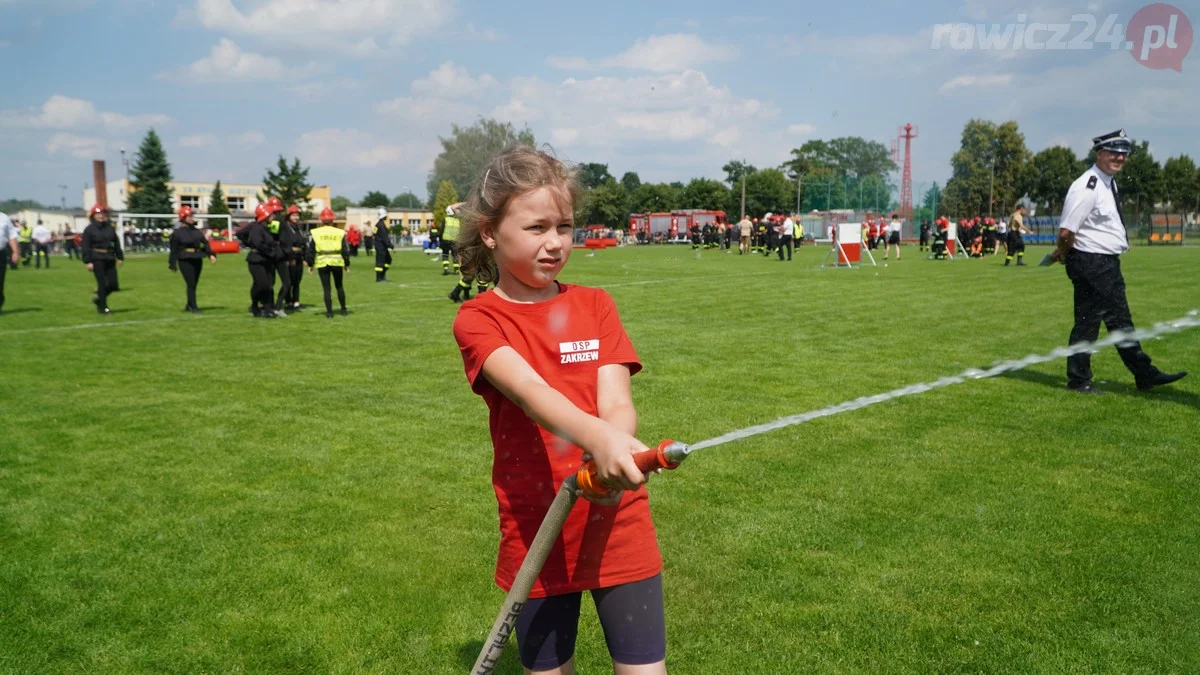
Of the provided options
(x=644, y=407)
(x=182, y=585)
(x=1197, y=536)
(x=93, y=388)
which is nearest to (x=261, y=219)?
(x=93, y=388)

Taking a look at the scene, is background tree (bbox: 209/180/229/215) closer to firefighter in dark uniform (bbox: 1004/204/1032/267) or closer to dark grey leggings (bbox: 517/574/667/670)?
firefighter in dark uniform (bbox: 1004/204/1032/267)

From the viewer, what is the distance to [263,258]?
700 inches

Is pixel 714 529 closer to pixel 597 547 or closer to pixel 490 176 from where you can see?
pixel 597 547

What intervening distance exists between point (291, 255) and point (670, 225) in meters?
80.6

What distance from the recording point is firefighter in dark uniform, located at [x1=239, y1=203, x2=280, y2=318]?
17.7m

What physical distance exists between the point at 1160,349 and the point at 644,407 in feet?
26.3

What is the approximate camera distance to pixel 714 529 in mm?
5555

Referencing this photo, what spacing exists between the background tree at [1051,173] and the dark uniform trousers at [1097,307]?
274 ft

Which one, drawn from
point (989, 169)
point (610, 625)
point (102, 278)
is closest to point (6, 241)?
point (102, 278)

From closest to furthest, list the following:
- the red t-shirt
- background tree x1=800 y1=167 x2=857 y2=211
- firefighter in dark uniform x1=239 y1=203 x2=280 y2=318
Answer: the red t-shirt
firefighter in dark uniform x1=239 y1=203 x2=280 y2=318
background tree x1=800 y1=167 x2=857 y2=211

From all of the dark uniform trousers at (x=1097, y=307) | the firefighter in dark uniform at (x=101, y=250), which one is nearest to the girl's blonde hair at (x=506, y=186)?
the dark uniform trousers at (x=1097, y=307)

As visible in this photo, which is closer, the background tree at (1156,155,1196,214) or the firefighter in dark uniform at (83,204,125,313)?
the firefighter in dark uniform at (83,204,125,313)

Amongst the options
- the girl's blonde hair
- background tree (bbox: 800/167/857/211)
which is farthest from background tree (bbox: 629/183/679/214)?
the girl's blonde hair

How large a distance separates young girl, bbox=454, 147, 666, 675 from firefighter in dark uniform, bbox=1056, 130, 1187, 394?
791 cm
